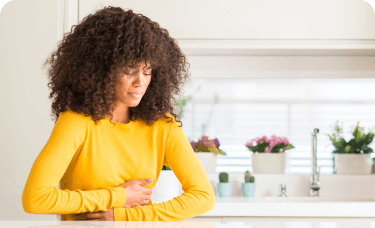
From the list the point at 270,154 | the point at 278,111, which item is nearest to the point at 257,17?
the point at 278,111

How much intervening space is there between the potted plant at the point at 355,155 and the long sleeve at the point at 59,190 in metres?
1.72

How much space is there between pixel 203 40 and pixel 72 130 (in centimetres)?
122

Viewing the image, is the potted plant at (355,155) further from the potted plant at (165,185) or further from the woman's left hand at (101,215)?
the woman's left hand at (101,215)

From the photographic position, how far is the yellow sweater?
913 millimetres

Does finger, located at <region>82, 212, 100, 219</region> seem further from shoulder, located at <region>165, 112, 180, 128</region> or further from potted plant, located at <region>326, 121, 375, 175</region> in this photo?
potted plant, located at <region>326, 121, 375, 175</region>

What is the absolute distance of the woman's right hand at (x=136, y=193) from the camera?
98 cm

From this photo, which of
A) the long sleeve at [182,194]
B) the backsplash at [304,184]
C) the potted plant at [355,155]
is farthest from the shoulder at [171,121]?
the potted plant at [355,155]

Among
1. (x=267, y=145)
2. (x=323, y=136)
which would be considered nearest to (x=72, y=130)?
(x=267, y=145)

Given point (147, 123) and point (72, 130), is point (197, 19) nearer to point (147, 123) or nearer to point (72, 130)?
point (147, 123)

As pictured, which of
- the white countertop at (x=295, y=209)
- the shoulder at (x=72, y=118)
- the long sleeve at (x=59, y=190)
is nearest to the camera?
the long sleeve at (x=59, y=190)

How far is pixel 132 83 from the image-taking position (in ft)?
3.37

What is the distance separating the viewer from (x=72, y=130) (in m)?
0.98

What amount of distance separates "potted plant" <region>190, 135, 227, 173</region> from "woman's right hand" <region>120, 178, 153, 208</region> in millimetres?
1179

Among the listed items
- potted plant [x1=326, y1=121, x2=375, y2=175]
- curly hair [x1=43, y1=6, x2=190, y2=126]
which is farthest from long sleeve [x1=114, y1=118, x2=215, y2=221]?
potted plant [x1=326, y1=121, x2=375, y2=175]
